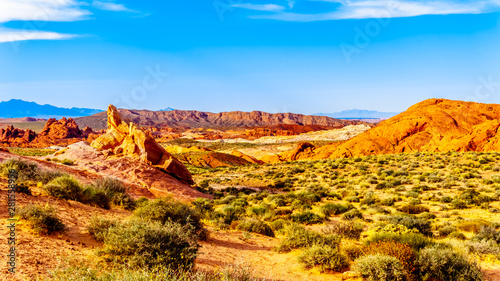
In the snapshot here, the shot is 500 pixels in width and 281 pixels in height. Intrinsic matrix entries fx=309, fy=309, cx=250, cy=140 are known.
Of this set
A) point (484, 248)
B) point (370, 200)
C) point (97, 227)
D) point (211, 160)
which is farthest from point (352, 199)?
point (211, 160)

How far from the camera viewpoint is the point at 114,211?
11.2 metres

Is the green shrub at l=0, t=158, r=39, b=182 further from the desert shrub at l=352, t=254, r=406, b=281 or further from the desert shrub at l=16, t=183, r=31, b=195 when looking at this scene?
the desert shrub at l=352, t=254, r=406, b=281

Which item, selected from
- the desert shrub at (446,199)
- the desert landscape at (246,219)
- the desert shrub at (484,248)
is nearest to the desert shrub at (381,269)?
the desert landscape at (246,219)

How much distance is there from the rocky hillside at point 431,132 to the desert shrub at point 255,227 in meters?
36.2

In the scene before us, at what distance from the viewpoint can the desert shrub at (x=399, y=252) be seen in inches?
266

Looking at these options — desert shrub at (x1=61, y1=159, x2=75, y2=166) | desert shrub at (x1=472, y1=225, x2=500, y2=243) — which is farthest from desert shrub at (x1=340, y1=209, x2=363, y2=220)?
desert shrub at (x1=61, y1=159, x2=75, y2=166)

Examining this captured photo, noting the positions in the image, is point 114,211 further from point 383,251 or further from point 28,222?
point 383,251

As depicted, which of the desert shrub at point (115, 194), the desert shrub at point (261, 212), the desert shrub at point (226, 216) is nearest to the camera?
the desert shrub at point (115, 194)

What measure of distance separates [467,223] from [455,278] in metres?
6.52

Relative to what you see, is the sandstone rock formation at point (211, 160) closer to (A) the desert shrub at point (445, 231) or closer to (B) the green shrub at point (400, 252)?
(A) the desert shrub at point (445, 231)

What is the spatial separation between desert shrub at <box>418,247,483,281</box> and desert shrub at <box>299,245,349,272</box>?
173 cm

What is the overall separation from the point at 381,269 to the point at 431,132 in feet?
154

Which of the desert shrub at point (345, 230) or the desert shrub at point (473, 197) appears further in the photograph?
the desert shrub at point (473, 197)

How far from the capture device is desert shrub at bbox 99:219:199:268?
571 cm
